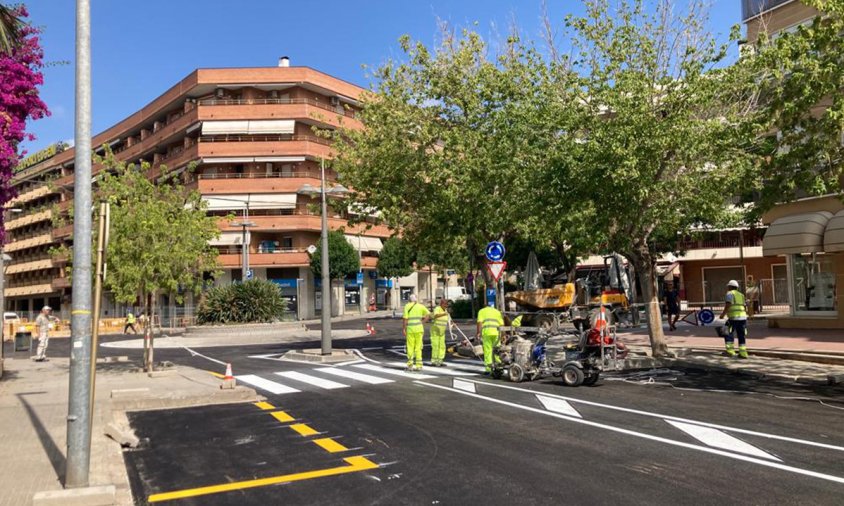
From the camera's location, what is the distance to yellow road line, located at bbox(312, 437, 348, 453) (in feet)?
25.1

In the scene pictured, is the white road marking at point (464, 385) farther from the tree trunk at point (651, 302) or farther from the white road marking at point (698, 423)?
the tree trunk at point (651, 302)

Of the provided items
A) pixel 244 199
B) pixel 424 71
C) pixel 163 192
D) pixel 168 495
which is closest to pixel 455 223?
pixel 424 71

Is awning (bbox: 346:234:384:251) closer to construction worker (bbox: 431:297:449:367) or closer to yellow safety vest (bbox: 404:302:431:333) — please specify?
construction worker (bbox: 431:297:449:367)

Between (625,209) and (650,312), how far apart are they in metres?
2.79

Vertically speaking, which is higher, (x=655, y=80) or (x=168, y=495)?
(x=655, y=80)

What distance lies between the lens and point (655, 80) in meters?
15.0

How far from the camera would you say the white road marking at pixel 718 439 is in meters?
6.96

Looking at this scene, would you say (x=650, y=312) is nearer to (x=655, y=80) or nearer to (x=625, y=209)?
(x=625, y=209)

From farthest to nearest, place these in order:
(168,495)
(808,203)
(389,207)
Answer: (808,203) → (389,207) → (168,495)

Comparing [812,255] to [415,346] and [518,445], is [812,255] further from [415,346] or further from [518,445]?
[518,445]

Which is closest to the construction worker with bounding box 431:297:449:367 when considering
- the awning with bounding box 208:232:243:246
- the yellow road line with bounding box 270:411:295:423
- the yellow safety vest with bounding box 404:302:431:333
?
the yellow safety vest with bounding box 404:302:431:333

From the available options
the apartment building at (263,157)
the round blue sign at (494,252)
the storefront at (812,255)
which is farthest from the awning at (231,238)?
the storefront at (812,255)

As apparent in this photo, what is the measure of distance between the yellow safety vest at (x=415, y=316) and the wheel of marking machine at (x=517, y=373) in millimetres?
2794

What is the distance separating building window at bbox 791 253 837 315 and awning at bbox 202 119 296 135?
123 feet
